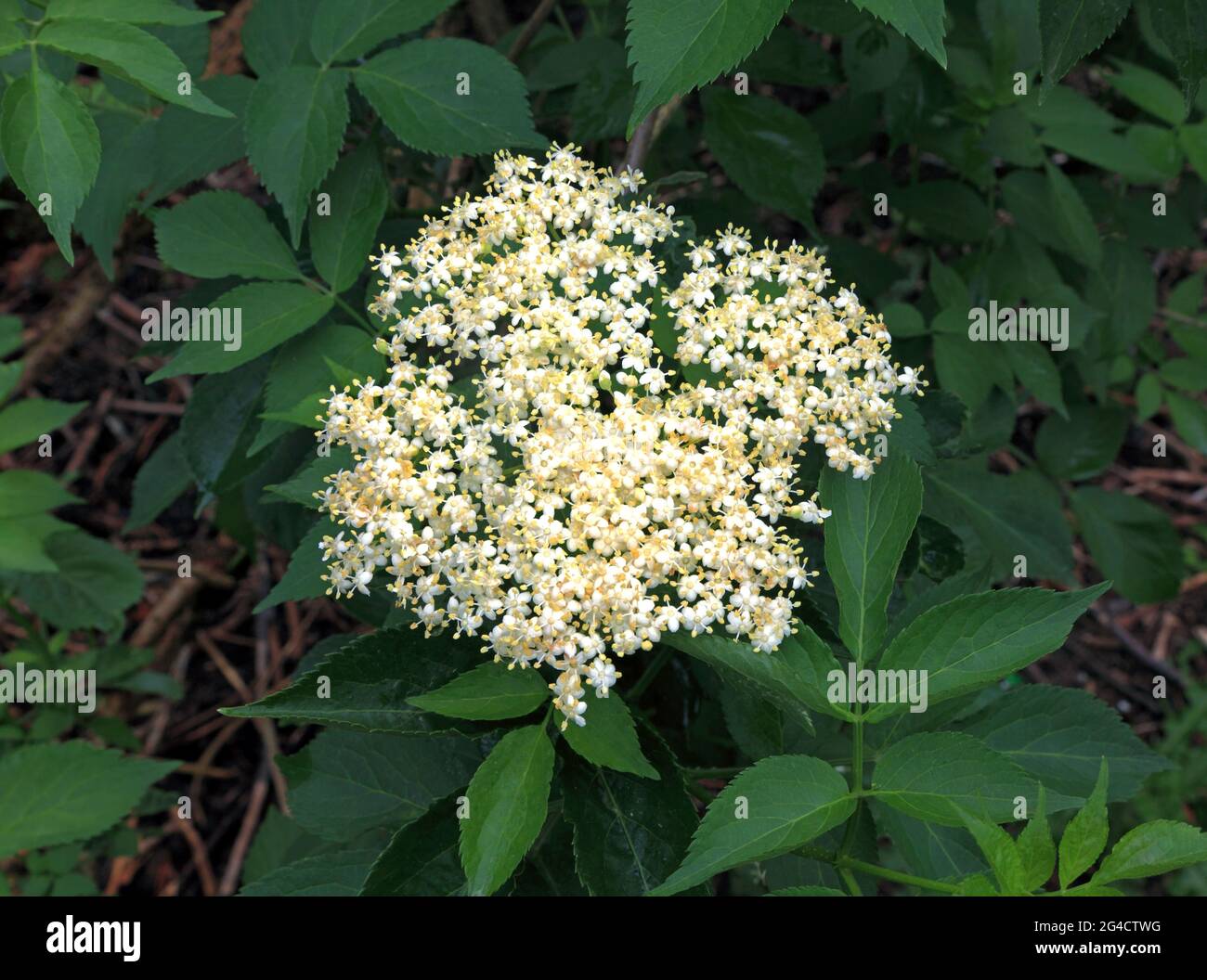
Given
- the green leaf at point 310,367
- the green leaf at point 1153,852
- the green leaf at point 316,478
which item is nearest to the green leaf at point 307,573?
the green leaf at point 316,478

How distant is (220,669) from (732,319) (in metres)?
3.22

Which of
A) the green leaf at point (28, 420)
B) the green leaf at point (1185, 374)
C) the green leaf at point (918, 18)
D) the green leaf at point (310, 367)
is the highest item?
the green leaf at point (918, 18)

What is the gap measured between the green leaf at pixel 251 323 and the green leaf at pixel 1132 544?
8.96ft

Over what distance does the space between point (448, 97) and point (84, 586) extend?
7.23ft

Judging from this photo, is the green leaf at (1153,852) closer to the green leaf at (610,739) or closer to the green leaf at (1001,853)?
the green leaf at (1001,853)

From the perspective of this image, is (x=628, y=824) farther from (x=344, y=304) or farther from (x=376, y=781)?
(x=344, y=304)

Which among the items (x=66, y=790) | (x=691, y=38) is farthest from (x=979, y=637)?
(x=66, y=790)

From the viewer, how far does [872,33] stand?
3270 millimetres

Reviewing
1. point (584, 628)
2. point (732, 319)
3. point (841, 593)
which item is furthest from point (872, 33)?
point (584, 628)

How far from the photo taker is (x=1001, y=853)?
179 centimetres

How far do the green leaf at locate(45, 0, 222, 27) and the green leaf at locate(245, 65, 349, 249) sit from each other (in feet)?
1.00

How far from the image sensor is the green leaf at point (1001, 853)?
5.87 ft

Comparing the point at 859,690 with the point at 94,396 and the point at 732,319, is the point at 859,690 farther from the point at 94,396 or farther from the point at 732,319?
the point at 94,396

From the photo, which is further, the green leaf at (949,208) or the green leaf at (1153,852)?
the green leaf at (949,208)
